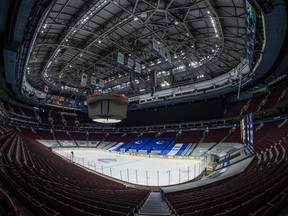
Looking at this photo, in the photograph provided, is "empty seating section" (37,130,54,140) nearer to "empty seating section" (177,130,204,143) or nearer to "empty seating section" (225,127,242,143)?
"empty seating section" (177,130,204,143)

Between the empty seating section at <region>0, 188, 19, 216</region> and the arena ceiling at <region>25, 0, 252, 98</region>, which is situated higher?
the arena ceiling at <region>25, 0, 252, 98</region>

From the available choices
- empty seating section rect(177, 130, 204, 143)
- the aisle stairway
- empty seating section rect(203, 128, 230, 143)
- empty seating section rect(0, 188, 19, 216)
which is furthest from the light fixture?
empty seating section rect(0, 188, 19, 216)

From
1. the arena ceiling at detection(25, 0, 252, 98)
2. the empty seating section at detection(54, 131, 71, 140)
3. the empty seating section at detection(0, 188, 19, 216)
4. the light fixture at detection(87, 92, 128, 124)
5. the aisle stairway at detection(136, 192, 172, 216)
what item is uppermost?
the arena ceiling at detection(25, 0, 252, 98)

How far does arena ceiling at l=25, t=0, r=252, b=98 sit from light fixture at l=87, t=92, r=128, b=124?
3.18 m

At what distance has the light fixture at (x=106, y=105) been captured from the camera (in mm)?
25781

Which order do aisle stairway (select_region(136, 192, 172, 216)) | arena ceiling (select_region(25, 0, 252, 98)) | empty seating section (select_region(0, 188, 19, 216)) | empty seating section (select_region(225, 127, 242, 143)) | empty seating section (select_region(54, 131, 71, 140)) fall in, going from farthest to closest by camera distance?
empty seating section (select_region(54, 131, 71, 140)) < empty seating section (select_region(225, 127, 242, 143)) < arena ceiling (select_region(25, 0, 252, 98)) < aisle stairway (select_region(136, 192, 172, 216)) < empty seating section (select_region(0, 188, 19, 216))

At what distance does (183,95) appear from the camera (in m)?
32.7

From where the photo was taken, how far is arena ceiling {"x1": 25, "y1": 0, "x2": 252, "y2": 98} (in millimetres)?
16344

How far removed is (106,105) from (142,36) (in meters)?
9.97

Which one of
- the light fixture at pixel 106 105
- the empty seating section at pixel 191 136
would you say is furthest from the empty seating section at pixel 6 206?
the empty seating section at pixel 191 136

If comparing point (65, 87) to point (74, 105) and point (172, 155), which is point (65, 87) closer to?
point (74, 105)

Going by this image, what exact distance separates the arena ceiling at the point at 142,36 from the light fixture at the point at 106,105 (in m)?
3.18

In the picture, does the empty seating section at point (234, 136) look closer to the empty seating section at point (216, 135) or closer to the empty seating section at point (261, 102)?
the empty seating section at point (216, 135)

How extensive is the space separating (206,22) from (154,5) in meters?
5.31
